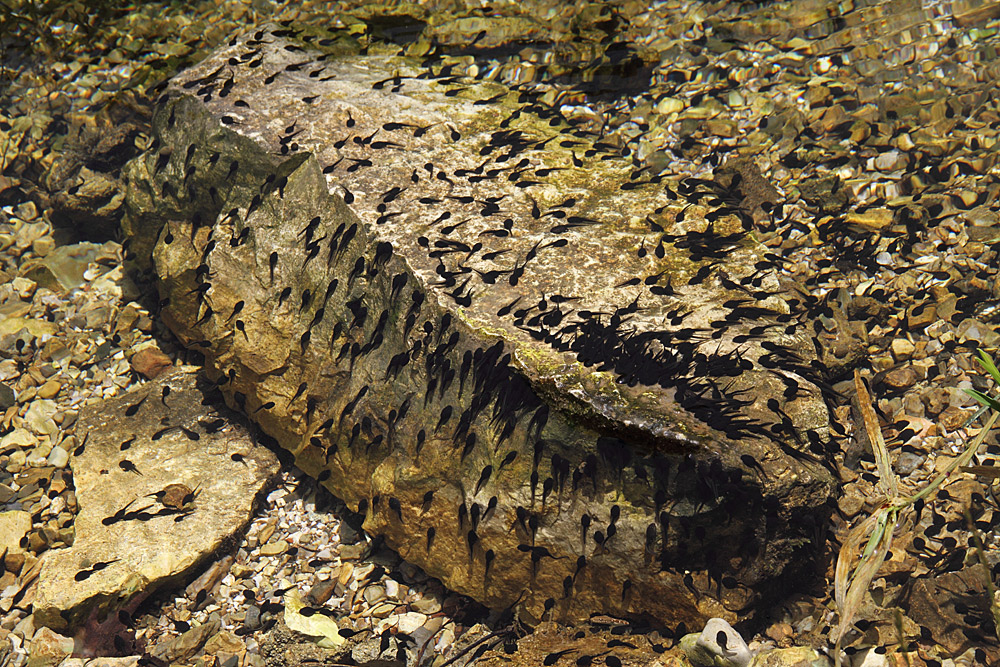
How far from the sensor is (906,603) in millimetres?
4766

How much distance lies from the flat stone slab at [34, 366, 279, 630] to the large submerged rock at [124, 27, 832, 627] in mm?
466

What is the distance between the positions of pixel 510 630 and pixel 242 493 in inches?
112

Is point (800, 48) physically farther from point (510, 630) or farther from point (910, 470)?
point (510, 630)

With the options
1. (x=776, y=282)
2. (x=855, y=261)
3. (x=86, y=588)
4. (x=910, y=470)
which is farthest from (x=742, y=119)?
(x=86, y=588)

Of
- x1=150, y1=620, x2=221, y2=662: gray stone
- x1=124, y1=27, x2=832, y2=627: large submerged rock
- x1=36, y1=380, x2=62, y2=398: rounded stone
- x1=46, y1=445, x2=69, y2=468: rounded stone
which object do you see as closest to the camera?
x1=124, y1=27, x2=832, y2=627: large submerged rock

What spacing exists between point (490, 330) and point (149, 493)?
3.73 metres

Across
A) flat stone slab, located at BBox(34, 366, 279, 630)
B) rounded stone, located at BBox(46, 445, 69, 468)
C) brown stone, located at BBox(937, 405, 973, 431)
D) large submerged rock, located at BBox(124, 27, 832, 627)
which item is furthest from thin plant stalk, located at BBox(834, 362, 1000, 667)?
rounded stone, located at BBox(46, 445, 69, 468)

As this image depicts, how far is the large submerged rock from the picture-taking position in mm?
4723

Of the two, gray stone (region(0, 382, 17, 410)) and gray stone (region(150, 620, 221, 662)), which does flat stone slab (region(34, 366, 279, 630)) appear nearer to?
gray stone (region(150, 620, 221, 662))

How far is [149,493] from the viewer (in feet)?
21.0

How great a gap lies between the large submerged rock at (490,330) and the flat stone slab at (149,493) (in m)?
0.47

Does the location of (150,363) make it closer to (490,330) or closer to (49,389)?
(49,389)

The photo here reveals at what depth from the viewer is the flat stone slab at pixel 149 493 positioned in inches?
225

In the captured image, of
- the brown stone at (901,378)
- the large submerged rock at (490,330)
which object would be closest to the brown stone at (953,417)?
the brown stone at (901,378)
